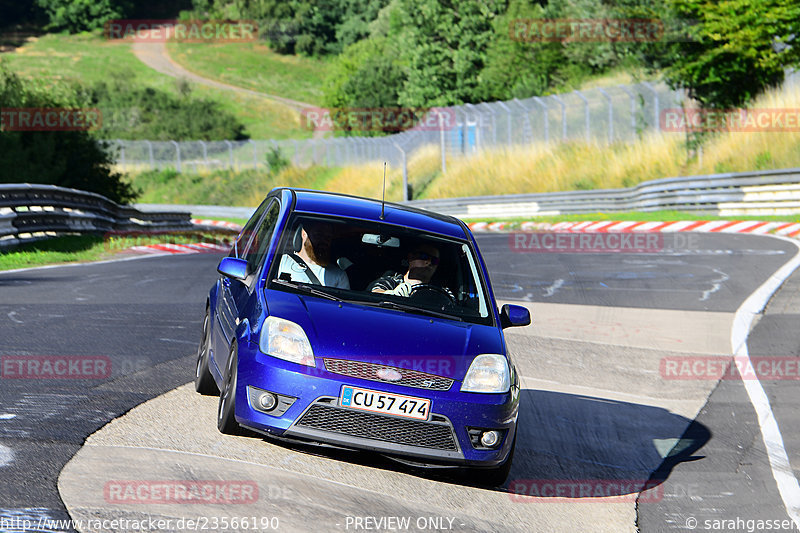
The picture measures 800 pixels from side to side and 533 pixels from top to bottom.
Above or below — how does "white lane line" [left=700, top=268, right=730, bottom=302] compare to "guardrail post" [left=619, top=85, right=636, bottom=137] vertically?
above

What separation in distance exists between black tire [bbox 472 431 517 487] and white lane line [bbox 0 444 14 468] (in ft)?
8.27

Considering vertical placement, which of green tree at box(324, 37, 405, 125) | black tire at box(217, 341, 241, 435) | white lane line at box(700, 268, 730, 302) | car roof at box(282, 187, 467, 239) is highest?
car roof at box(282, 187, 467, 239)

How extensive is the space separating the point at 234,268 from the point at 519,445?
226cm

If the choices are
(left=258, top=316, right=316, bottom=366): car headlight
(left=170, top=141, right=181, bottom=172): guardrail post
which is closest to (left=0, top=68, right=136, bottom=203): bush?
(left=258, top=316, right=316, bottom=366): car headlight

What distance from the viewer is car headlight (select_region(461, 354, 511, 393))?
582 cm

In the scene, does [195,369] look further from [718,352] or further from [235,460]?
[718,352]

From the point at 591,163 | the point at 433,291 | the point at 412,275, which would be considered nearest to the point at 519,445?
the point at 433,291

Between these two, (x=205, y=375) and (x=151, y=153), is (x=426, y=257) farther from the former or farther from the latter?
(x=151, y=153)

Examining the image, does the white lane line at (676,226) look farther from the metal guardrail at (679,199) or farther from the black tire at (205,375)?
the black tire at (205,375)

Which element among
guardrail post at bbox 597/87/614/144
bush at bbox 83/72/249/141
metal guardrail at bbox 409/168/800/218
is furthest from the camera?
bush at bbox 83/72/249/141

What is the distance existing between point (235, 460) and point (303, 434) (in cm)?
41

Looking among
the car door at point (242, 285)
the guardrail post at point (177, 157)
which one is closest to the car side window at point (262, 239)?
the car door at point (242, 285)

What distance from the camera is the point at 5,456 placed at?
5.30 m

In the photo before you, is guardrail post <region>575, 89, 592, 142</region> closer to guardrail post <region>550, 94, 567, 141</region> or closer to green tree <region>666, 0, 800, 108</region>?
guardrail post <region>550, 94, 567, 141</region>
